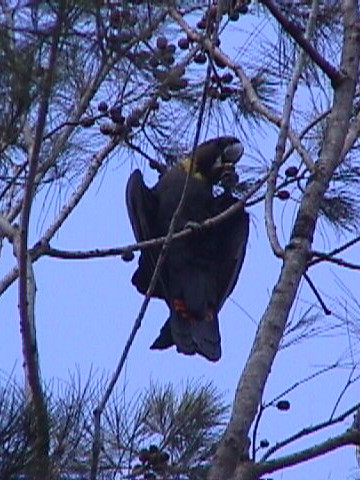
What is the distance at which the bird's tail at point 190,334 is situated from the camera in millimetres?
3826

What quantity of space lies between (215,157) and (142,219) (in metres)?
0.36

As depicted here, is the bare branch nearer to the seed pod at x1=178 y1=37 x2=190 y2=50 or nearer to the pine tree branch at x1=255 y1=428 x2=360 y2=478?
the pine tree branch at x1=255 y1=428 x2=360 y2=478

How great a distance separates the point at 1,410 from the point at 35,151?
15.5 inches

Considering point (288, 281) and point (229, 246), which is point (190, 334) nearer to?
point (229, 246)

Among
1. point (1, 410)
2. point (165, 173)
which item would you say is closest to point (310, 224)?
point (1, 410)

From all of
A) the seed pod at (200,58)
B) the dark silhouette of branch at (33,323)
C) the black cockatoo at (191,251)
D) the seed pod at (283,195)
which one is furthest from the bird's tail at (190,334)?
the dark silhouette of branch at (33,323)

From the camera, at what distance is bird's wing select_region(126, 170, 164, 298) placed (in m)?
3.99

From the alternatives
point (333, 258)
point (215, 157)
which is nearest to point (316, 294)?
point (333, 258)

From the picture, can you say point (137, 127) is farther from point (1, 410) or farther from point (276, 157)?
point (1, 410)

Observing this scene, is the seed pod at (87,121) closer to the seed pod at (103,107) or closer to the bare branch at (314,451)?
the seed pod at (103,107)

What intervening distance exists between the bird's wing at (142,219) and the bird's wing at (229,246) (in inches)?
6.6

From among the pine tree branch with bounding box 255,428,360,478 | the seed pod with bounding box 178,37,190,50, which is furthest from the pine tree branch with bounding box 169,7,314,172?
the pine tree branch with bounding box 255,428,360,478

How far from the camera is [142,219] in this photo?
4074 millimetres

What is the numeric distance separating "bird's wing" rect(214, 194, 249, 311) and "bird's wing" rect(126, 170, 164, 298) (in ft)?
0.55
